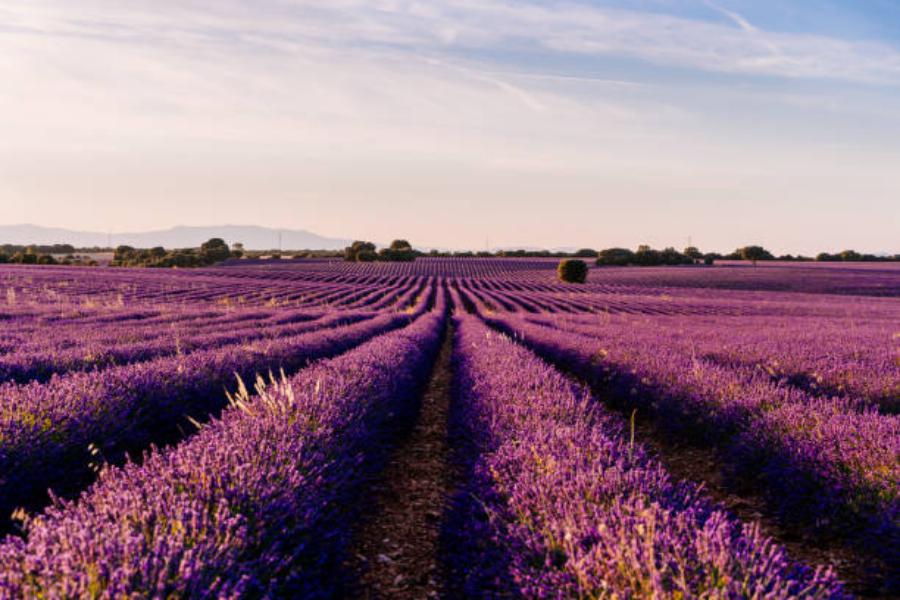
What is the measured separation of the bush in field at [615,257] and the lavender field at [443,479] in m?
83.3

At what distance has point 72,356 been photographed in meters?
7.29

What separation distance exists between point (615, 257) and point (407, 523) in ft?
299

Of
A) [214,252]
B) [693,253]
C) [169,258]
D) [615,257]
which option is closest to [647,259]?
[615,257]

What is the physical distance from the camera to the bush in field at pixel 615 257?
89062mm

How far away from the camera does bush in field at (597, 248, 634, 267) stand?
8906 cm

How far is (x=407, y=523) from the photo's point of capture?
13.2 feet

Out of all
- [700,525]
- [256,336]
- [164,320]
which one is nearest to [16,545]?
[700,525]

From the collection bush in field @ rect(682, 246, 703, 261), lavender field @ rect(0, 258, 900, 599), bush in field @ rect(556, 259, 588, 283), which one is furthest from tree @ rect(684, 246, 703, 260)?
lavender field @ rect(0, 258, 900, 599)

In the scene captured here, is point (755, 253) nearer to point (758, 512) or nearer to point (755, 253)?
point (755, 253)

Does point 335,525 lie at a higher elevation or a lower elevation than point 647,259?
lower

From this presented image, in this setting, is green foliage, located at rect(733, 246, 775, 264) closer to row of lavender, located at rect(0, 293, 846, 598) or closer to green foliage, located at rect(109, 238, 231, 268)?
green foliage, located at rect(109, 238, 231, 268)

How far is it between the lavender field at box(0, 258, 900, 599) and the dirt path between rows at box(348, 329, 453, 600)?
0.02 metres

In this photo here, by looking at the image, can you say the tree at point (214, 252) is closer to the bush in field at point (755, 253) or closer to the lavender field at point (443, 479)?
the lavender field at point (443, 479)

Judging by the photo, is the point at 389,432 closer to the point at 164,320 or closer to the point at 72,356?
the point at 72,356
